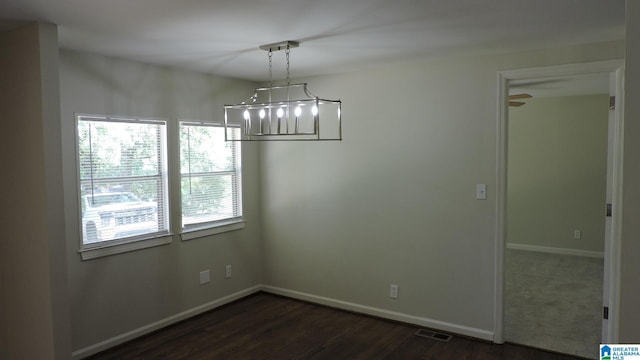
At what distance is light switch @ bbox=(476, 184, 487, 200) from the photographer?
3.90m

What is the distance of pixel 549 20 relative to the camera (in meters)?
2.81

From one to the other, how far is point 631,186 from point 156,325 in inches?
153

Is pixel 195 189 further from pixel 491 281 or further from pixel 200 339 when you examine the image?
pixel 491 281

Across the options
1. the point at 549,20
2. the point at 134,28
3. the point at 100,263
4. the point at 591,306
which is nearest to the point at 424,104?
the point at 549,20

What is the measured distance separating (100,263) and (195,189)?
1.18 metres

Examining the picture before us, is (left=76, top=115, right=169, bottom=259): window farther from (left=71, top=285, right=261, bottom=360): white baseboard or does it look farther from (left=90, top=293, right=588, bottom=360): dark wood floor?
(left=90, top=293, right=588, bottom=360): dark wood floor

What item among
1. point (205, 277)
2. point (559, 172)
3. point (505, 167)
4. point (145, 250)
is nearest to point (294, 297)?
point (205, 277)

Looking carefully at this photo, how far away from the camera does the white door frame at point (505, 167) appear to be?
10.9 feet

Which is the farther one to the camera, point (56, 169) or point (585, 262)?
point (585, 262)

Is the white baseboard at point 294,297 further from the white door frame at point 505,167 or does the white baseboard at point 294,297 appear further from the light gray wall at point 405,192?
the white door frame at point 505,167

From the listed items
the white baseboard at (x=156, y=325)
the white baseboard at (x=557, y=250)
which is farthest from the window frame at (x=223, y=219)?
the white baseboard at (x=557, y=250)

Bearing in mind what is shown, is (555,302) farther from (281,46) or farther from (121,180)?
(121,180)

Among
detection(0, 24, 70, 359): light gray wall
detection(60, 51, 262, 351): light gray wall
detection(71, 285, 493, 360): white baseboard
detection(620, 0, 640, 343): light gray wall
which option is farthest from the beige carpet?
detection(0, 24, 70, 359): light gray wall

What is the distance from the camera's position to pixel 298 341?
398 cm
